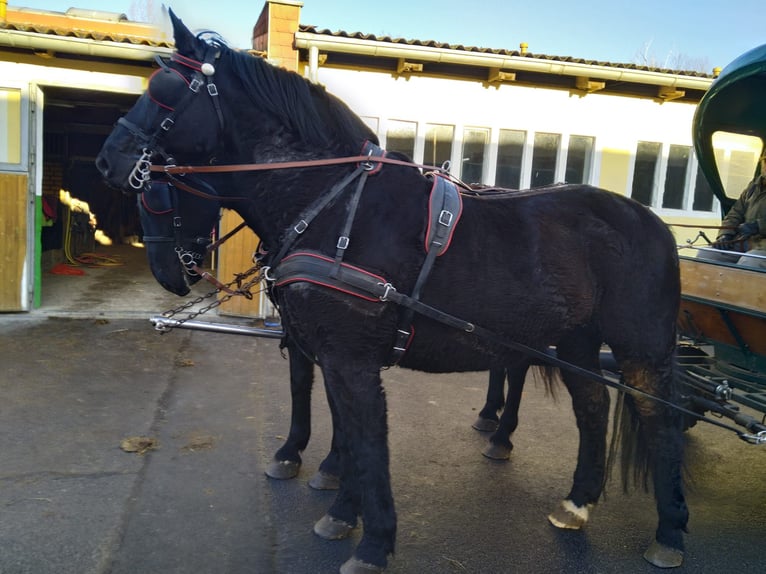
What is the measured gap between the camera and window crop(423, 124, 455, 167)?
786 cm

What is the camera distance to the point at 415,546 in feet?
9.53

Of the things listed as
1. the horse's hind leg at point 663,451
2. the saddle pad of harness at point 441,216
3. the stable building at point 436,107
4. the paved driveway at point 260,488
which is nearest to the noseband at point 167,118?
the saddle pad of harness at point 441,216

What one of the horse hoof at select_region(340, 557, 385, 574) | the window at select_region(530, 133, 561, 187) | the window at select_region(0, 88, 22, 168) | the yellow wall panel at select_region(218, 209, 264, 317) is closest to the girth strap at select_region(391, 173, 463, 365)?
the horse hoof at select_region(340, 557, 385, 574)

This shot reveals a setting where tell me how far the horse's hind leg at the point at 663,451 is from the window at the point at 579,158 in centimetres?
586

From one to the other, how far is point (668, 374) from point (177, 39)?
281cm

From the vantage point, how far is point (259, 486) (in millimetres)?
3436

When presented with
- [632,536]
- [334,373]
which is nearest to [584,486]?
[632,536]

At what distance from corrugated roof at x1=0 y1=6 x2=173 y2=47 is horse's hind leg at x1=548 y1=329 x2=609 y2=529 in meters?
5.90

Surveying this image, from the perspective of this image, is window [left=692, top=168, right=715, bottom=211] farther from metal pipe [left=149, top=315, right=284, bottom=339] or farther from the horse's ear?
the horse's ear

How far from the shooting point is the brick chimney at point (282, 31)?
274 inches

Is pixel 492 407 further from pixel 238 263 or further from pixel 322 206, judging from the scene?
pixel 238 263

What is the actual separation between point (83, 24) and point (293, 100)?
12961 mm

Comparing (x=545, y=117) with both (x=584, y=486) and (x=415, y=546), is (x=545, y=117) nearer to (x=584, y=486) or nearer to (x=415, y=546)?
(x=584, y=486)

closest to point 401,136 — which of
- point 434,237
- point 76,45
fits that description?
point 76,45
